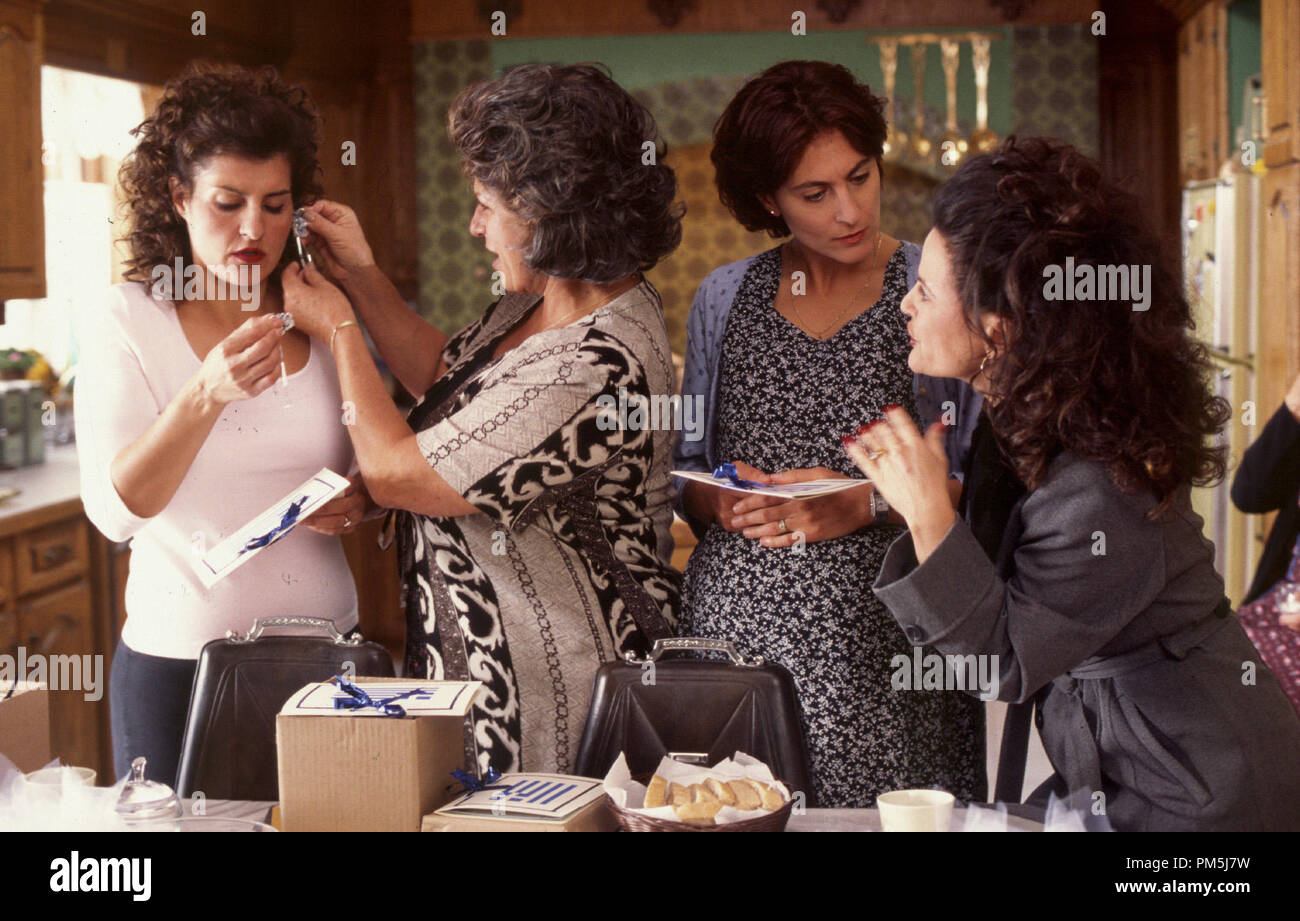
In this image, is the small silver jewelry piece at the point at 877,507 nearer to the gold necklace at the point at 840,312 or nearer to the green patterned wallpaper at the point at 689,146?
the gold necklace at the point at 840,312

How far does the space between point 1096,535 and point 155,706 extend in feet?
4.34

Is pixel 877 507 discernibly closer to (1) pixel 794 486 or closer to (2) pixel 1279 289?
(1) pixel 794 486

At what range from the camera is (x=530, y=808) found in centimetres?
124

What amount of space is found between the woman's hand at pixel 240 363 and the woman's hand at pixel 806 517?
0.73 metres

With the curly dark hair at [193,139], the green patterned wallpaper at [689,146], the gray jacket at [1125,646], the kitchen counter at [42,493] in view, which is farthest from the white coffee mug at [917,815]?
the green patterned wallpaper at [689,146]

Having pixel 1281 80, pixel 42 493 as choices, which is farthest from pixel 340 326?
pixel 1281 80

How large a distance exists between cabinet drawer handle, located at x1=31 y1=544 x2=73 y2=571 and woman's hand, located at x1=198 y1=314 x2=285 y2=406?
6.14 feet

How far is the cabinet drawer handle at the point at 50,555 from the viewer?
3.30 m

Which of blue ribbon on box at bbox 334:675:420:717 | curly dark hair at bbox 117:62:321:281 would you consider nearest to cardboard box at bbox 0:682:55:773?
blue ribbon on box at bbox 334:675:420:717

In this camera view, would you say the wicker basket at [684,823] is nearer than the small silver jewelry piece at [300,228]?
Yes

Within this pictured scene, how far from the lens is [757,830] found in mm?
1234

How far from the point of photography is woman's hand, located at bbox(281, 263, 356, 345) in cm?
183

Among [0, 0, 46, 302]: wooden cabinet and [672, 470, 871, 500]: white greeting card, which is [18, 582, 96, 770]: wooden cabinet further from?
[672, 470, 871, 500]: white greeting card
